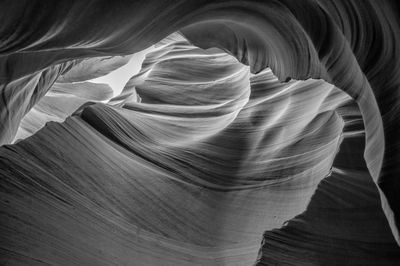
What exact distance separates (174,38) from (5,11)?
5.66m

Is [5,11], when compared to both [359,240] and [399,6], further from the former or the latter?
[359,240]

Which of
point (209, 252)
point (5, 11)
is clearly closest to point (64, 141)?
point (209, 252)

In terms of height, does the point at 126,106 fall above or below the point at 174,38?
above

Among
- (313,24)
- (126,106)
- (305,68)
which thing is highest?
(313,24)

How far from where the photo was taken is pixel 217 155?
9.11 ft

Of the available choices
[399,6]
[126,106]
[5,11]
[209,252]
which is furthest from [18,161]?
[126,106]

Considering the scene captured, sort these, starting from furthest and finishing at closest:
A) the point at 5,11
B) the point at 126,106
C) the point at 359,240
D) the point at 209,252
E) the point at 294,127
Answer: the point at 126,106 → the point at 294,127 → the point at 209,252 → the point at 359,240 → the point at 5,11

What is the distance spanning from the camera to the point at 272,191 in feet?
7.80

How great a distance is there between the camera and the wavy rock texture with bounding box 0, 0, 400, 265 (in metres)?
1.58

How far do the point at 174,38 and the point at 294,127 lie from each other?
4296mm

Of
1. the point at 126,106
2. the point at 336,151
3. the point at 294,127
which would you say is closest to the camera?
the point at 336,151

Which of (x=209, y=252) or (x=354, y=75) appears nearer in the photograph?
(x=354, y=75)

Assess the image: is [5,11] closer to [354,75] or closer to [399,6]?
[354,75]

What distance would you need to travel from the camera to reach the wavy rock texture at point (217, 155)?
1.58m
